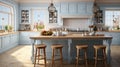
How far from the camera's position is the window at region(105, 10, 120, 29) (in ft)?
37.4

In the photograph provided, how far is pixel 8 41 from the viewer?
890 cm

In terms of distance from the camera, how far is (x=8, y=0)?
908 cm

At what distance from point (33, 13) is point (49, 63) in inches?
230

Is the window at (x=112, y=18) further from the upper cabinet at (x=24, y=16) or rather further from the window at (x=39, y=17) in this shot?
the upper cabinet at (x=24, y=16)

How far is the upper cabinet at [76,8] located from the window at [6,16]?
294 centimetres

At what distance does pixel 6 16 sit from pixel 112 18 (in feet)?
21.4

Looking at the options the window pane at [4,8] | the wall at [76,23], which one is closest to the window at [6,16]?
the window pane at [4,8]

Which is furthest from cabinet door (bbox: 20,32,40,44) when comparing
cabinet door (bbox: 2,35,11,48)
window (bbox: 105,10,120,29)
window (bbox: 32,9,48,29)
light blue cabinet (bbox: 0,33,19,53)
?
window (bbox: 105,10,120,29)

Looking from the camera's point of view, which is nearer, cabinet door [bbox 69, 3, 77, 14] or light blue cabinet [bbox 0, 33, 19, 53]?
light blue cabinet [bbox 0, 33, 19, 53]

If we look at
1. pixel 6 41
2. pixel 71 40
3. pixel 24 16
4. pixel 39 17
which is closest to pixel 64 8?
pixel 39 17

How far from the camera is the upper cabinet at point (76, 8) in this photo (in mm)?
10523

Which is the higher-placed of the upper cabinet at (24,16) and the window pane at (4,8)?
the window pane at (4,8)

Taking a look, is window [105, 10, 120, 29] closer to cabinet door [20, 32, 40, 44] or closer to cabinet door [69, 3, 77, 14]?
cabinet door [69, 3, 77, 14]

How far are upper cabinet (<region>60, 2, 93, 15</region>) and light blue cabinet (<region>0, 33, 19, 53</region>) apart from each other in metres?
3.09
